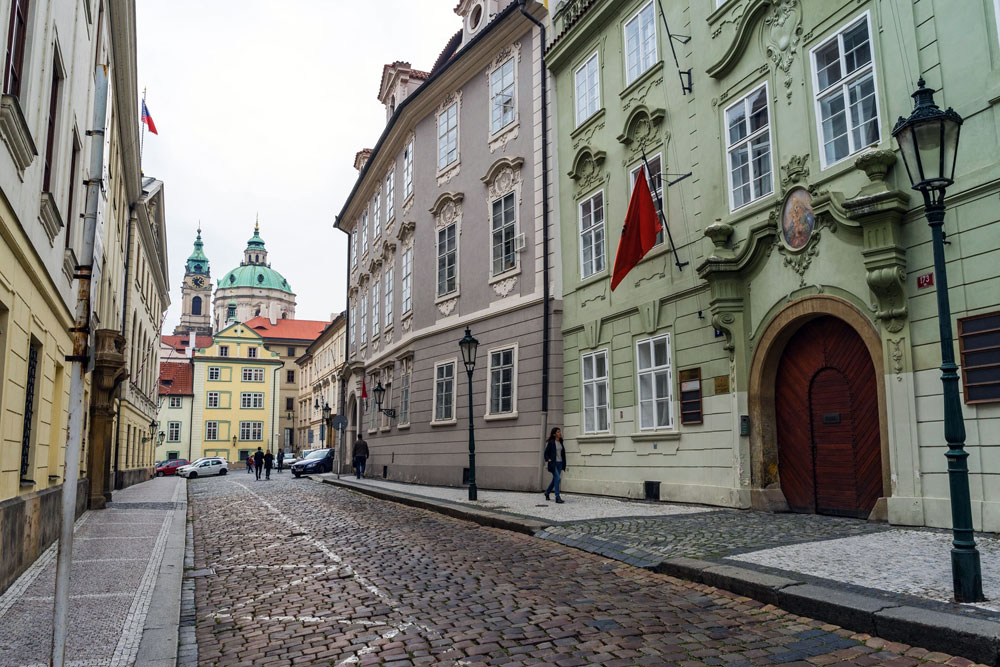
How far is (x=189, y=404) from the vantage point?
3250 inches

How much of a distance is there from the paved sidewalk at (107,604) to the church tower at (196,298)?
399 feet

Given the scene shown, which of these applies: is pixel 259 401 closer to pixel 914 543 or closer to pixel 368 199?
pixel 368 199

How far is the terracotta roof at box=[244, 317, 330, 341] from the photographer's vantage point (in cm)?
10601

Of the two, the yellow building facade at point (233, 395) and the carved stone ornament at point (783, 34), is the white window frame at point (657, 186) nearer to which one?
the carved stone ornament at point (783, 34)

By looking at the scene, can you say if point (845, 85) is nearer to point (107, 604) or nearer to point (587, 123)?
point (587, 123)

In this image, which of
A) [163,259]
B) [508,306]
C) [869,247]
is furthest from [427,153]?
[163,259]

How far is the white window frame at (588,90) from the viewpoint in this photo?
17.9 m

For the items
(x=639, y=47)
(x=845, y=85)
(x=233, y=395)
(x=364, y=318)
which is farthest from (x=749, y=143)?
(x=233, y=395)

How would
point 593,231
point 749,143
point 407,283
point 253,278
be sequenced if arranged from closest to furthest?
point 749,143 < point 593,231 < point 407,283 < point 253,278

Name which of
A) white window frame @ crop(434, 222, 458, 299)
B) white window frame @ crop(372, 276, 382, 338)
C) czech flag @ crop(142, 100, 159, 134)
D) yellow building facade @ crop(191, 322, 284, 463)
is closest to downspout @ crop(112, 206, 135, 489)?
czech flag @ crop(142, 100, 159, 134)

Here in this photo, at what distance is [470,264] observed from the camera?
22.5 metres

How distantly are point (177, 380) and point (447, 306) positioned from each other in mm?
68575

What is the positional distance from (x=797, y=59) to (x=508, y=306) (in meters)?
9.75

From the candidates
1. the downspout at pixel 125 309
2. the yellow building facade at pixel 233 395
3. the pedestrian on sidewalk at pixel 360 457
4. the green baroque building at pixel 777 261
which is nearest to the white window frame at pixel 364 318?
the pedestrian on sidewalk at pixel 360 457
